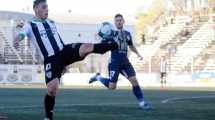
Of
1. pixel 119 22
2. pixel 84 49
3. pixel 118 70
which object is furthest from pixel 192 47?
pixel 84 49

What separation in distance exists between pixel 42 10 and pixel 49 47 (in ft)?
1.70

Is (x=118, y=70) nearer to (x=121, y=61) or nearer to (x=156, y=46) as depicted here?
(x=121, y=61)

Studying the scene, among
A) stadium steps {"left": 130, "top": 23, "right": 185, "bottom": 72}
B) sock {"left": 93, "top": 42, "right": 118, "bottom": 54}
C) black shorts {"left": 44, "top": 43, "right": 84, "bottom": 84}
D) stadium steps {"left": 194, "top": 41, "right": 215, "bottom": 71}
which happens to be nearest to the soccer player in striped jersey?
black shorts {"left": 44, "top": 43, "right": 84, "bottom": 84}

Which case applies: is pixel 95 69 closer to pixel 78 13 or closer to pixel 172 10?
pixel 172 10

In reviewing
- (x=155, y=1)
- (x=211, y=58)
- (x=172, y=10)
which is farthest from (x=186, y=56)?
(x=155, y=1)

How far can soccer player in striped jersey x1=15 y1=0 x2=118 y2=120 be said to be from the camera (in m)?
8.00

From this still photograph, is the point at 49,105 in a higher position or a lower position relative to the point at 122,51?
lower

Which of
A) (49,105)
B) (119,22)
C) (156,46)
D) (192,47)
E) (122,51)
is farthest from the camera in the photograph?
(156,46)

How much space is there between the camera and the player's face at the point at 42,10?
8.06 meters

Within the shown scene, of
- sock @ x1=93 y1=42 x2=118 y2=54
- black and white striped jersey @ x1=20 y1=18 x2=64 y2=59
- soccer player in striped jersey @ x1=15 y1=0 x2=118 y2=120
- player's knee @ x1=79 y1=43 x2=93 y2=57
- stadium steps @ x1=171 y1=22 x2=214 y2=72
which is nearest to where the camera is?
sock @ x1=93 y1=42 x2=118 y2=54

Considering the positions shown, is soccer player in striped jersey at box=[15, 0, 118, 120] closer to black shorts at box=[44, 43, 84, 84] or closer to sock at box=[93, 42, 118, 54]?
black shorts at box=[44, 43, 84, 84]

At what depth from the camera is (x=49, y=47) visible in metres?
8.09

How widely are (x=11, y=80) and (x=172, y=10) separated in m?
33.0

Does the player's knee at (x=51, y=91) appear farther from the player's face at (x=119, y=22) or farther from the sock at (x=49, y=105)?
the player's face at (x=119, y=22)
